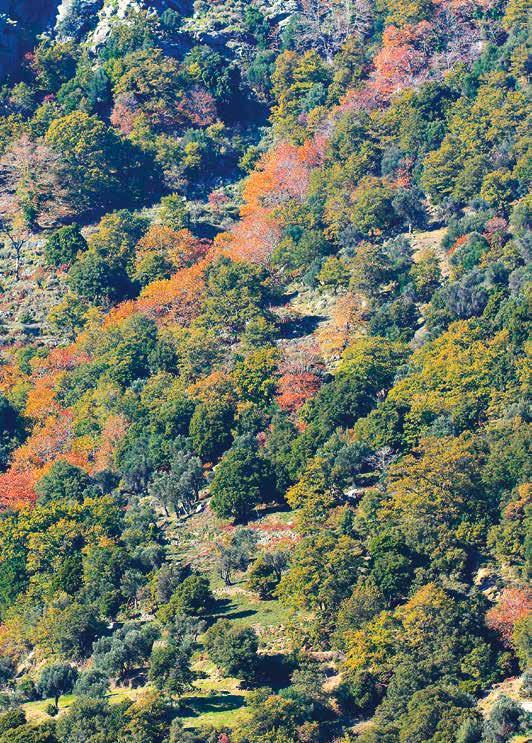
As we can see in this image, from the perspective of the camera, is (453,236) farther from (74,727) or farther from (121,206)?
(74,727)

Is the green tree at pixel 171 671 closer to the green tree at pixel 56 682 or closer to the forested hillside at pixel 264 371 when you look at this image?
the forested hillside at pixel 264 371

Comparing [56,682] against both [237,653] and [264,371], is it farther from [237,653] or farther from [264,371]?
[264,371]

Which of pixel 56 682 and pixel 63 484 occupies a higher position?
pixel 63 484

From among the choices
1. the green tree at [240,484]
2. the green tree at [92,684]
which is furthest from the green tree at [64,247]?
the green tree at [92,684]

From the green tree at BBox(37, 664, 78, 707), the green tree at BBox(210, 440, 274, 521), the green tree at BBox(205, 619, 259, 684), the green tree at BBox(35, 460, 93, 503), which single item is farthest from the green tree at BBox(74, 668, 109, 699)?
the green tree at BBox(35, 460, 93, 503)

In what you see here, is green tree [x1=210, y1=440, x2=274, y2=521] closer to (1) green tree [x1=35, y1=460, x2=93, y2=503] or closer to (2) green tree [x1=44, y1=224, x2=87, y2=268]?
(1) green tree [x1=35, y1=460, x2=93, y2=503]

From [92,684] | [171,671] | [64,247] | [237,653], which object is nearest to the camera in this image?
[171,671]

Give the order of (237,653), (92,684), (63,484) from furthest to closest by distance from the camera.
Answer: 1. (63,484)
2. (92,684)
3. (237,653)

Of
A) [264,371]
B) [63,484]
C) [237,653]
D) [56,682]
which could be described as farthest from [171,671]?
[264,371]
